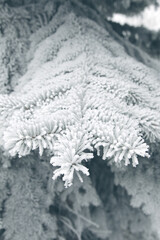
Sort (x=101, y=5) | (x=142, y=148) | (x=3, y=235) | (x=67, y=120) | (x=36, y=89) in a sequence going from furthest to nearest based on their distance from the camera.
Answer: (x=101, y=5), (x=3, y=235), (x=36, y=89), (x=67, y=120), (x=142, y=148)

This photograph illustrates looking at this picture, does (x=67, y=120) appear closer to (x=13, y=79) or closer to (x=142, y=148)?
(x=142, y=148)

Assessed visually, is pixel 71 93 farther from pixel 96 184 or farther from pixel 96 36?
pixel 96 184

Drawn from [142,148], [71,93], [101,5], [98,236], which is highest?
[101,5]

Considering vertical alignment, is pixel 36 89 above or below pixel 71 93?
above

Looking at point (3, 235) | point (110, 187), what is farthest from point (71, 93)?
point (110, 187)

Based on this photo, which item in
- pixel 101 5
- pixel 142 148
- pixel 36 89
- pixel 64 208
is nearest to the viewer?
pixel 142 148

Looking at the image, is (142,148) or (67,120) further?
(67,120)
